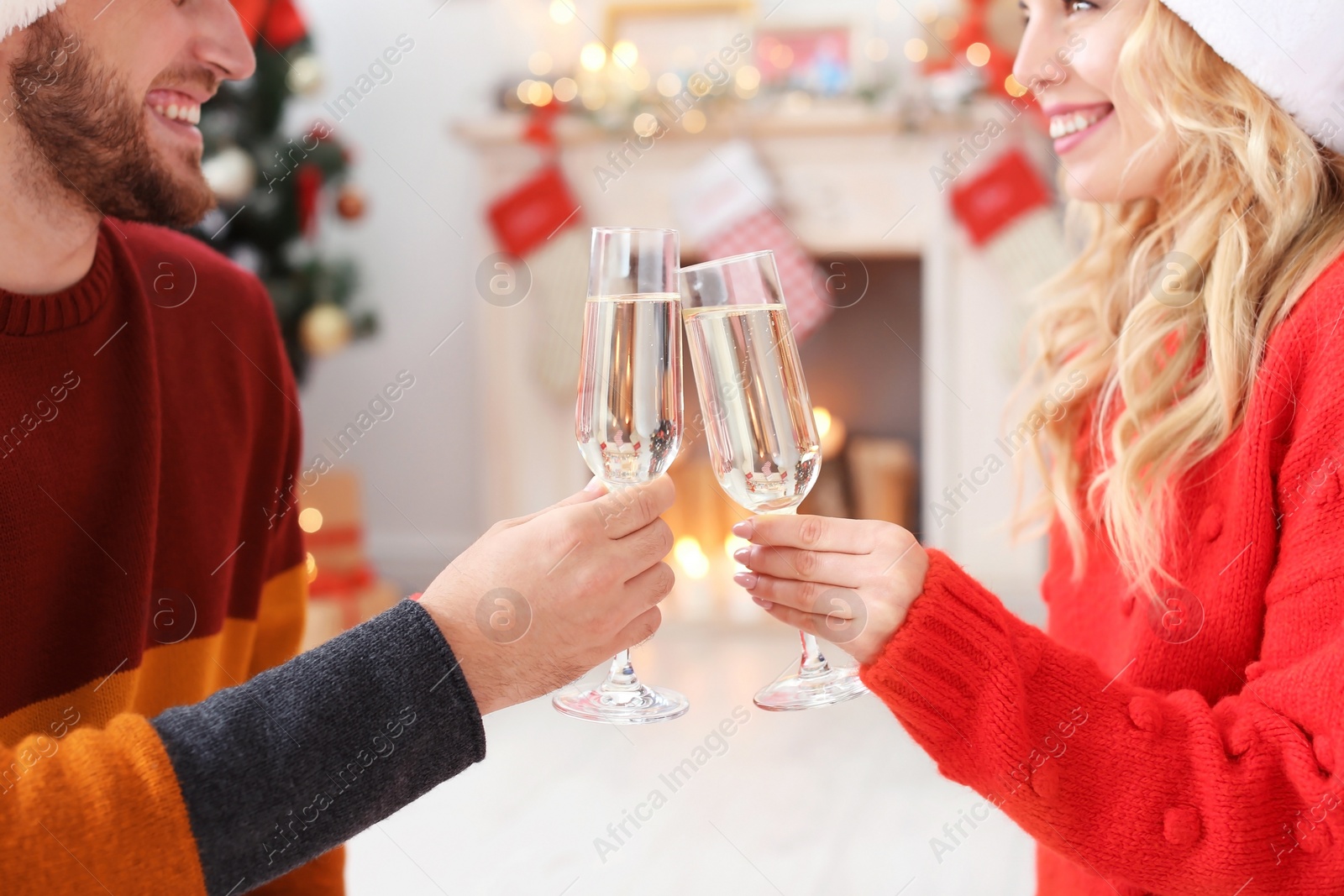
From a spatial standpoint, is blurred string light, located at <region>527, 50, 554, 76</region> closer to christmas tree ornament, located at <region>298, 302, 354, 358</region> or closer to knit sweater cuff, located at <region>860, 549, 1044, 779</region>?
christmas tree ornament, located at <region>298, 302, 354, 358</region>

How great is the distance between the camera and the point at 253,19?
2938mm

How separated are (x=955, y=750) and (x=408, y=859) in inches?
62.2

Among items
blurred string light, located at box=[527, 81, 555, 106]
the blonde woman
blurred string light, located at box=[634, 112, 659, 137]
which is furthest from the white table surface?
blurred string light, located at box=[527, 81, 555, 106]

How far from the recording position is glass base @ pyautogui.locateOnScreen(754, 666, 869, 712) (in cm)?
89

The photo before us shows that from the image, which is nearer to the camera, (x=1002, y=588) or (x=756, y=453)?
(x=756, y=453)

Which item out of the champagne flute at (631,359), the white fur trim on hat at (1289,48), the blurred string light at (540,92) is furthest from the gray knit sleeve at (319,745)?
the blurred string light at (540,92)

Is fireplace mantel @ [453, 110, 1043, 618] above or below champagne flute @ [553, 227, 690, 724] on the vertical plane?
below

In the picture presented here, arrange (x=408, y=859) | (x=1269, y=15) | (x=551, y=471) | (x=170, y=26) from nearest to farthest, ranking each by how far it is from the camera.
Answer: (x=1269, y=15) → (x=170, y=26) → (x=408, y=859) → (x=551, y=471)

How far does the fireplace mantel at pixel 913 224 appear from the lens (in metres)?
3.37

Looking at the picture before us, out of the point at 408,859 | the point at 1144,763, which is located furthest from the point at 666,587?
the point at 408,859

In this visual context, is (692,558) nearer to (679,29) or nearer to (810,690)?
(679,29)

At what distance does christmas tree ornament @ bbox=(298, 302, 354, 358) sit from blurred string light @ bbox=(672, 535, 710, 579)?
1.19 metres

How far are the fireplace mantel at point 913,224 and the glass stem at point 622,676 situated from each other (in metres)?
2.56

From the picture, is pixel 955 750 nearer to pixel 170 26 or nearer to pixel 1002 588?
pixel 170 26
